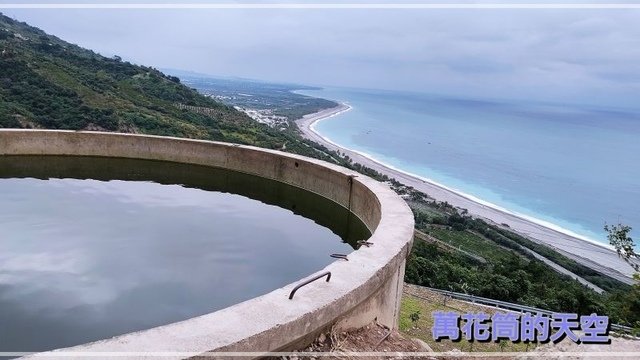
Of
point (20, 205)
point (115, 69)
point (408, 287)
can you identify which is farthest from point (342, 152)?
point (20, 205)

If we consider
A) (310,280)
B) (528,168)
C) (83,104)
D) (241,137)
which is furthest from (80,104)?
(528,168)

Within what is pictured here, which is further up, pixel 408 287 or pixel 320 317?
pixel 320 317

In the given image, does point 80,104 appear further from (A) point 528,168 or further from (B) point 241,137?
(A) point 528,168

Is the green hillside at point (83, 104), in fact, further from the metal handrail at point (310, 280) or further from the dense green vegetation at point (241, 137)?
the metal handrail at point (310, 280)

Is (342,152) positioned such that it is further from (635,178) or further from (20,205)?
(20,205)

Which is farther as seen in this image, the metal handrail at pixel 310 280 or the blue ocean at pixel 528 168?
the blue ocean at pixel 528 168

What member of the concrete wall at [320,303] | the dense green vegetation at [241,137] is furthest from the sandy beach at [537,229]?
the concrete wall at [320,303]
